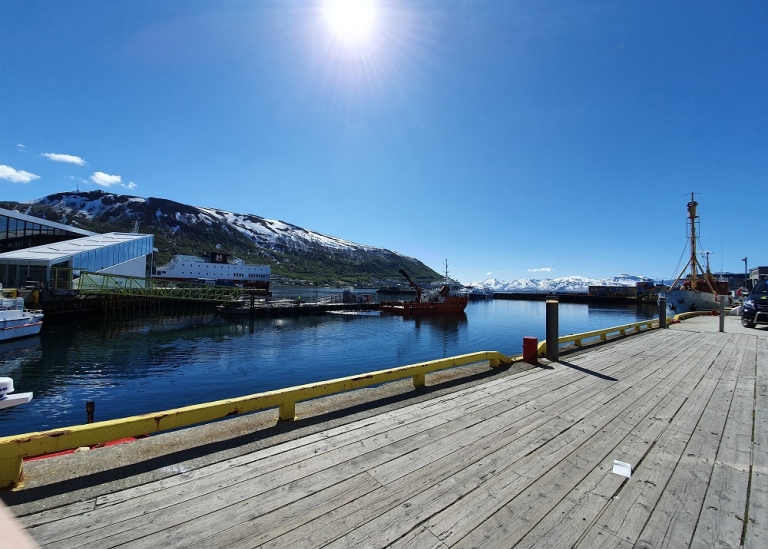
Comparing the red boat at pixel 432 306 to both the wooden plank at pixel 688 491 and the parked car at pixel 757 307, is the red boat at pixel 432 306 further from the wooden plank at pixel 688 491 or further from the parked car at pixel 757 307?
the wooden plank at pixel 688 491

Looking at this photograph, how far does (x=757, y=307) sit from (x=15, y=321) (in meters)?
40.8

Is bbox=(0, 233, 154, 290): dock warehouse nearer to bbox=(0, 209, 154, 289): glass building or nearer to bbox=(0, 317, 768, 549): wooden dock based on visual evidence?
bbox=(0, 209, 154, 289): glass building

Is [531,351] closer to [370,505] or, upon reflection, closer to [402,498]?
[402,498]

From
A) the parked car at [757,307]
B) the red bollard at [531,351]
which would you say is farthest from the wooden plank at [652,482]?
the parked car at [757,307]

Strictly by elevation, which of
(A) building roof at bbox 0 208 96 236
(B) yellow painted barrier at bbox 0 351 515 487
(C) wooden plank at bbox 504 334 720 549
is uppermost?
(A) building roof at bbox 0 208 96 236

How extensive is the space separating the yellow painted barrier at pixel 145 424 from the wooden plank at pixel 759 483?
394cm

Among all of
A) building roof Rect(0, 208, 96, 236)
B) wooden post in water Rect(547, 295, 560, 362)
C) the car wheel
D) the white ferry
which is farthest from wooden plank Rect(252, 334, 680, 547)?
the white ferry

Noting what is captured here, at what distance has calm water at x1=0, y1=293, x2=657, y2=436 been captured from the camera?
42.5 ft

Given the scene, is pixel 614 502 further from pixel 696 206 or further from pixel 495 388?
A: pixel 696 206

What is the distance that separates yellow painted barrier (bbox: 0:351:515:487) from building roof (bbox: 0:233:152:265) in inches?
1634

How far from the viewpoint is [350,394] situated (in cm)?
559

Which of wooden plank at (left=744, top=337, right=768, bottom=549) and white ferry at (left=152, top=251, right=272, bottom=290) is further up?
white ferry at (left=152, top=251, right=272, bottom=290)

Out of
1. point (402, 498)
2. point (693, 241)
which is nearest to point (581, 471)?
point (402, 498)

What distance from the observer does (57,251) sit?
3669 cm
